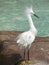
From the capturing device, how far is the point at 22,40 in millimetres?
4180

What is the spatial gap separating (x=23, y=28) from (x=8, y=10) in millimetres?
2108

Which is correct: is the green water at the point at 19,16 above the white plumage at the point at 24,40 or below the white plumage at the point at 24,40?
above

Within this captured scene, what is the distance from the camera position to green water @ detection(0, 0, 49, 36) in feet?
21.1

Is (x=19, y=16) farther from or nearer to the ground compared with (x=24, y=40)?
farther from the ground

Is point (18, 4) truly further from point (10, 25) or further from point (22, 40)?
point (22, 40)

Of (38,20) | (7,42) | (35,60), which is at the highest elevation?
(38,20)

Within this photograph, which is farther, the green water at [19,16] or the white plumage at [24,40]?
the green water at [19,16]

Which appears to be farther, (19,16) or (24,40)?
(19,16)

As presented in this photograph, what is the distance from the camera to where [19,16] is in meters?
7.65

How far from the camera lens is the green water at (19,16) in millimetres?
6426

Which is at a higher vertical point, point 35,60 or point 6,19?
point 6,19

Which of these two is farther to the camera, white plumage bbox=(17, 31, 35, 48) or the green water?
the green water

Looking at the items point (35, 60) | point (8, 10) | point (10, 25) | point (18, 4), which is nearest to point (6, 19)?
point (10, 25)

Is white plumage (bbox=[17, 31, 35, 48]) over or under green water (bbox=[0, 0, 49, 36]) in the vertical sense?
under
